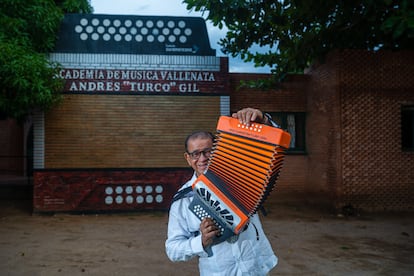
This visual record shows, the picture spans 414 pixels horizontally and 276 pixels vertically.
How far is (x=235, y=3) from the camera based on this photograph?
8500 mm

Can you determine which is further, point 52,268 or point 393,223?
point 393,223

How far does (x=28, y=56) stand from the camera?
8.73m

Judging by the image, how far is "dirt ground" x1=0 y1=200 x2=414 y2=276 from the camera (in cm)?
574

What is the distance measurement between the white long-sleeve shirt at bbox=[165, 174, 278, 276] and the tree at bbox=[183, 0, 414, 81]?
585 cm

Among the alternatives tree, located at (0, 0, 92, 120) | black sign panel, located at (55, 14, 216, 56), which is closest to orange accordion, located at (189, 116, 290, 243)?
tree, located at (0, 0, 92, 120)

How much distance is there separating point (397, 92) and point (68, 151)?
8.81 meters

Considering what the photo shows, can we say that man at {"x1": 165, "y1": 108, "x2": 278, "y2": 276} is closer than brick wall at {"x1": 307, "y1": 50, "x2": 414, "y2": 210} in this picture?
Yes

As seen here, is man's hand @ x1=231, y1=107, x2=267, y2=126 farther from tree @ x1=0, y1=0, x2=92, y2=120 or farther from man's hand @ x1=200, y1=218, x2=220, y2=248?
tree @ x1=0, y1=0, x2=92, y2=120

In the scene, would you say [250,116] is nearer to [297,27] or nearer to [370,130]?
[297,27]

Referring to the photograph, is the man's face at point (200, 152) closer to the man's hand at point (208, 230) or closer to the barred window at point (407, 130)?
the man's hand at point (208, 230)

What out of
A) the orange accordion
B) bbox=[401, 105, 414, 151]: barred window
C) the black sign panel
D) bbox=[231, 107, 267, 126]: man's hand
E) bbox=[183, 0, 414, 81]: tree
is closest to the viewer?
the orange accordion

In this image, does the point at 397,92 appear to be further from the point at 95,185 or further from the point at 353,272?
the point at 95,185

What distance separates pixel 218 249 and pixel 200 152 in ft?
1.81

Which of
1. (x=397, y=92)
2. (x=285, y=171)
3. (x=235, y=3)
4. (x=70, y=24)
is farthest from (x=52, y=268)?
(x=397, y=92)
